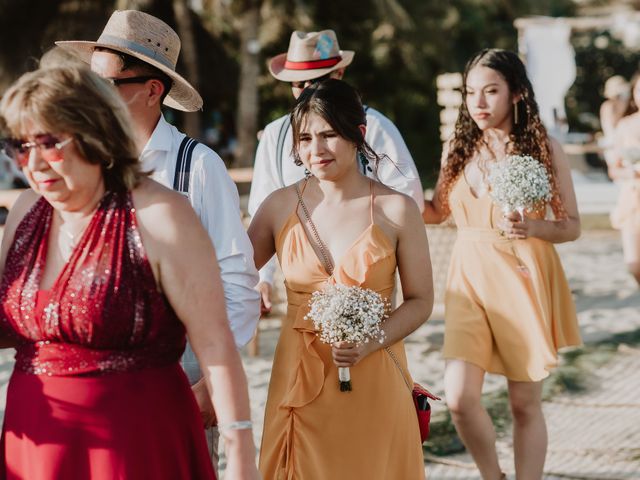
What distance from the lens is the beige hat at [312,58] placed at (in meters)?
5.50

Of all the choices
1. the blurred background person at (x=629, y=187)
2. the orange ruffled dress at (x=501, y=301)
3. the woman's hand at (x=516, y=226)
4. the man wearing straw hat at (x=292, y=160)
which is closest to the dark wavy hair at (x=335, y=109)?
the man wearing straw hat at (x=292, y=160)

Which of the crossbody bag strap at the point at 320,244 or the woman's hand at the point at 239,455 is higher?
the crossbody bag strap at the point at 320,244

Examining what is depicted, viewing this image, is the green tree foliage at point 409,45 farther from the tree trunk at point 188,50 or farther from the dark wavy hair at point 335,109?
the dark wavy hair at point 335,109

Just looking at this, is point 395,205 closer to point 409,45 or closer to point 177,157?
point 177,157

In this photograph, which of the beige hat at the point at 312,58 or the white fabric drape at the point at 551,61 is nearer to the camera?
the beige hat at the point at 312,58

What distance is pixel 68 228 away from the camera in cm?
257

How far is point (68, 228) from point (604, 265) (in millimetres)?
12427

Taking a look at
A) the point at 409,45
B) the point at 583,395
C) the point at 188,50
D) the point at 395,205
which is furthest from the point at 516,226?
the point at 409,45

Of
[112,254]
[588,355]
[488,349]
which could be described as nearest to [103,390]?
[112,254]

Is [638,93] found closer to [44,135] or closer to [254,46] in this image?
[44,135]

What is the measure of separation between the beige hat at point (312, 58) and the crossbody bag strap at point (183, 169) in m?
2.05

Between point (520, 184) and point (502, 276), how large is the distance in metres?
0.50

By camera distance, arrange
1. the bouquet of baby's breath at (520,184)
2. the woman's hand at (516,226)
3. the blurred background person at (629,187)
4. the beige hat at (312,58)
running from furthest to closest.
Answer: the blurred background person at (629,187), the beige hat at (312,58), the woman's hand at (516,226), the bouquet of baby's breath at (520,184)

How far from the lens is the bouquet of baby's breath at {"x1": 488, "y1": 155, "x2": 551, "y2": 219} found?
4.67 m
